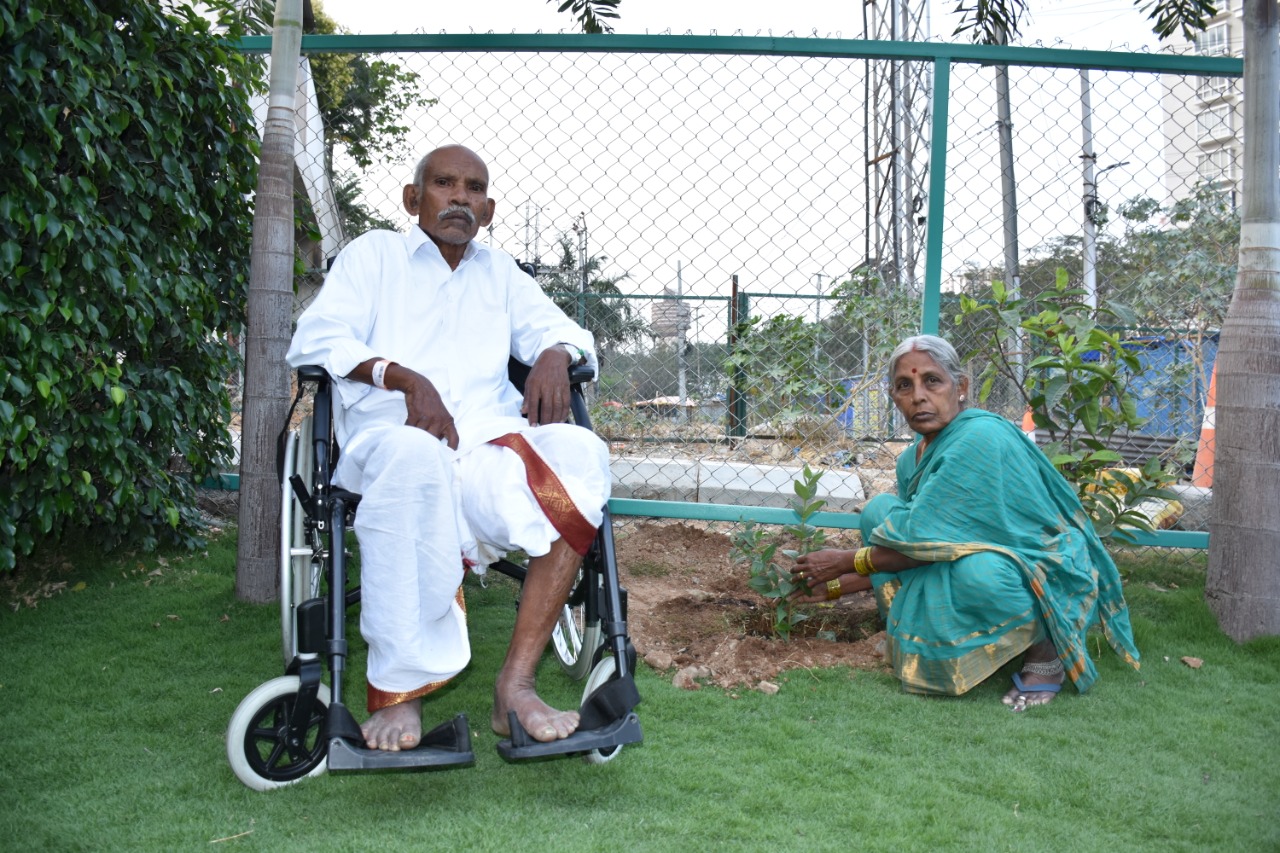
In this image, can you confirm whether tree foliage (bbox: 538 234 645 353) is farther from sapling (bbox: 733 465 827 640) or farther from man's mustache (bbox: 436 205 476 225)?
sapling (bbox: 733 465 827 640)

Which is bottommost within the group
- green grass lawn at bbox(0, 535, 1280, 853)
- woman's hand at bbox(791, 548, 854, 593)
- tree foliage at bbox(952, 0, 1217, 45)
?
green grass lawn at bbox(0, 535, 1280, 853)

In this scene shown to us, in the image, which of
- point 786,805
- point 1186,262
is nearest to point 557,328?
point 786,805

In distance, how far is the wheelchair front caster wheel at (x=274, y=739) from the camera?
81.5 inches

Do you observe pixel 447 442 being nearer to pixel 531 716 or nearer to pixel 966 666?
pixel 531 716

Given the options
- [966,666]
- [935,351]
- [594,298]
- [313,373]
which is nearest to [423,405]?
[313,373]

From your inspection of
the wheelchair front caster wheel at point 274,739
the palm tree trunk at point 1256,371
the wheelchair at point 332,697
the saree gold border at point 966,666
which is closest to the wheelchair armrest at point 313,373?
the wheelchair at point 332,697

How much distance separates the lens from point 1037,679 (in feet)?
9.05

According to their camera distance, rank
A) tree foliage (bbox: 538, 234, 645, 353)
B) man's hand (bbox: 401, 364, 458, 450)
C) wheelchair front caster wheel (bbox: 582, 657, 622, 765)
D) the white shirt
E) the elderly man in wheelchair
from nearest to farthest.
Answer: the elderly man in wheelchair → wheelchair front caster wheel (bbox: 582, 657, 622, 765) → man's hand (bbox: 401, 364, 458, 450) → the white shirt → tree foliage (bbox: 538, 234, 645, 353)

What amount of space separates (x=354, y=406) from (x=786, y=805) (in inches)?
57.8

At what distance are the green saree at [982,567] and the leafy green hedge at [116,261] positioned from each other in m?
2.51

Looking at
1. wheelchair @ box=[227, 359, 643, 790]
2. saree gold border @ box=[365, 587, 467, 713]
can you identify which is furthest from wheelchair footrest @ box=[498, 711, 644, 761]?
saree gold border @ box=[365, 587, 467, 713]

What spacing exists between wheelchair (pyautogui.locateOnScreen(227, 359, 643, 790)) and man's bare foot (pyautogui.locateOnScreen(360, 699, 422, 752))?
0.03 meters

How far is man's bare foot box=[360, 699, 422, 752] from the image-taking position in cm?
203

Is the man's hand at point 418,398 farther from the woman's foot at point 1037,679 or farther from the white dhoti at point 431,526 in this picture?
the woman's foot at point 1037,679
